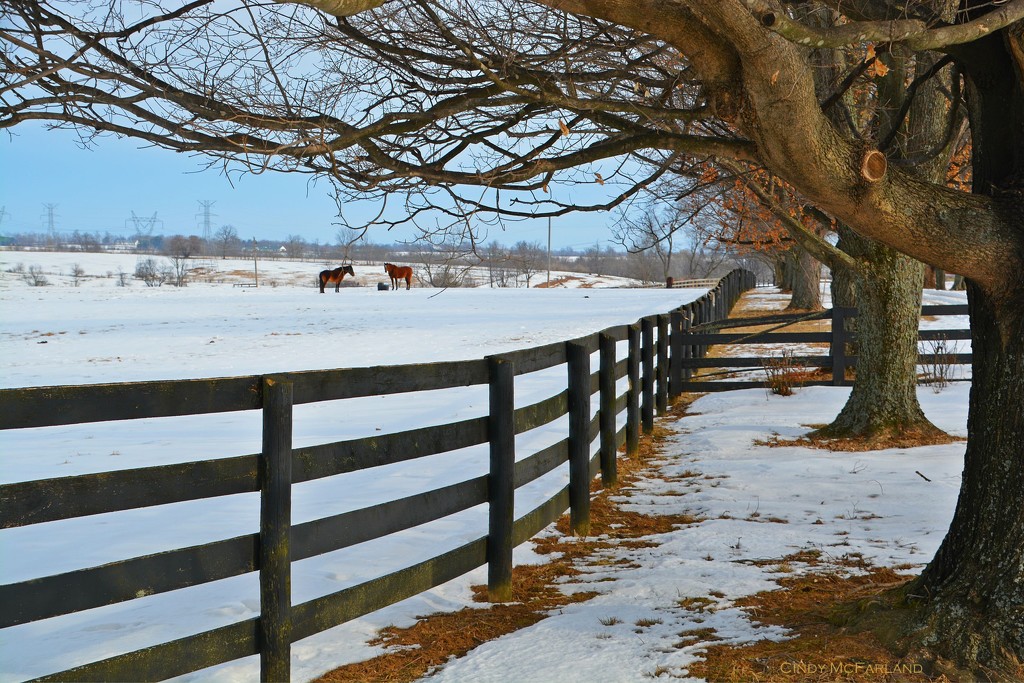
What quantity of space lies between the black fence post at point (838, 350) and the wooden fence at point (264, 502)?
10089 mm

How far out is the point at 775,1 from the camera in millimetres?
3852

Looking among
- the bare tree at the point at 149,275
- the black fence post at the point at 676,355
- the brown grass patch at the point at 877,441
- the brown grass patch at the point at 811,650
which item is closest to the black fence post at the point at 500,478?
the brown grass patch at the point at 811,650

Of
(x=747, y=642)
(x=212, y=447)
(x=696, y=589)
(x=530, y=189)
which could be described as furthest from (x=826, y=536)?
(x=212, y=447)

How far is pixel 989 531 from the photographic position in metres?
4.25

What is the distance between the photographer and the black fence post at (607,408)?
26.8 ft

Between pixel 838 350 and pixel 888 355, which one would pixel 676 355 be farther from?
pixel 888 355

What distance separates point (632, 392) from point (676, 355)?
212 inches

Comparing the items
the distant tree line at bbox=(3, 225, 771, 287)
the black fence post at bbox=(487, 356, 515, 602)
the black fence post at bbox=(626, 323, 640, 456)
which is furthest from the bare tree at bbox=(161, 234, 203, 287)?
the black fence post at bbox=(487, 356, 515, 602)

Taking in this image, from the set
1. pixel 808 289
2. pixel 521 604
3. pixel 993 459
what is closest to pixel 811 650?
pixel 993 459

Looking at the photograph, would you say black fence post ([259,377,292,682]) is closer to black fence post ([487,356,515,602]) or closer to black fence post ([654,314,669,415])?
black fence post ([487,356,515,602])

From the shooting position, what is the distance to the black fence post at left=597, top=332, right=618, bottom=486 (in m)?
8.18

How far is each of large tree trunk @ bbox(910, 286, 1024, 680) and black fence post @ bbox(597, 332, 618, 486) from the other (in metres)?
3.85

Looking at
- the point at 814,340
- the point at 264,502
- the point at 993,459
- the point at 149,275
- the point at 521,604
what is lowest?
the point at 521,604

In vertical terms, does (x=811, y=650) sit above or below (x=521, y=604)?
above
